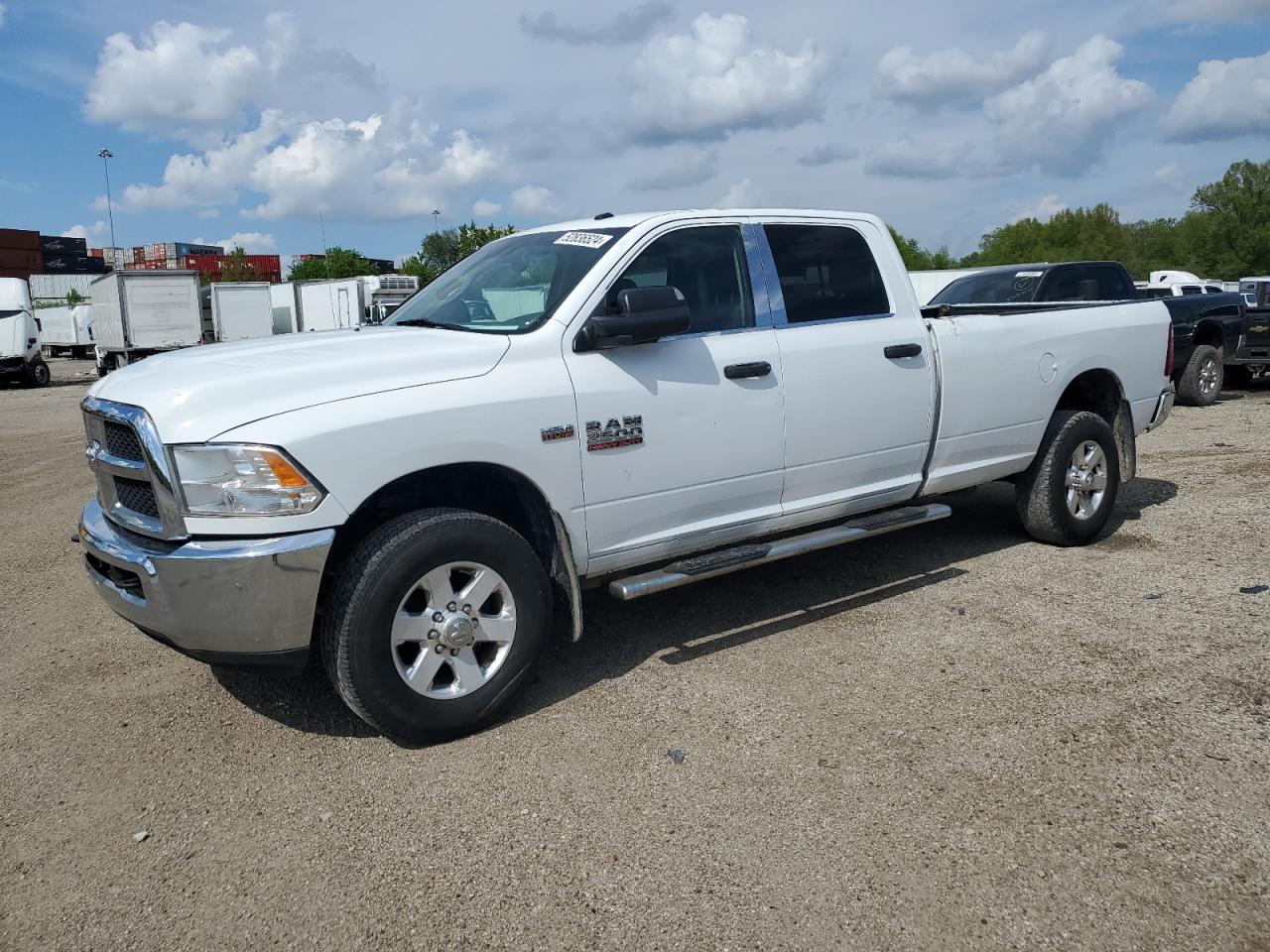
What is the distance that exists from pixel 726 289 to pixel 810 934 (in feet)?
9.40

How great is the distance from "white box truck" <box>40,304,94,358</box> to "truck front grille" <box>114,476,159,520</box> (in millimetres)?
40443

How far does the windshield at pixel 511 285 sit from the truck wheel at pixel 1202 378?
11.4 metres

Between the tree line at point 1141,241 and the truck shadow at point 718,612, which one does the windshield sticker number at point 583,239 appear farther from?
the tree line at point 1141,241

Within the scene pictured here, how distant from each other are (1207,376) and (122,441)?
1367cm

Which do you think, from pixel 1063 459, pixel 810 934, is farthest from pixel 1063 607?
pixel 810 934

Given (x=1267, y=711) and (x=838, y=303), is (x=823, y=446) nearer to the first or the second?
(x=838, y=303)

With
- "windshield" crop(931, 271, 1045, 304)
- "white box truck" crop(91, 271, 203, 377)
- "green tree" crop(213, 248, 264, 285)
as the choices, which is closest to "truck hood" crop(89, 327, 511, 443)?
"windshield" crop(931, 271, 1045, 304)

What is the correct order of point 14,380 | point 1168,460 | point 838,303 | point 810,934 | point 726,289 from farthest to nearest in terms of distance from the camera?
point 14,380 < point 1168,460 < point 838,303 < point 726,289 < point 810,934

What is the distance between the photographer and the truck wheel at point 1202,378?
511 inches

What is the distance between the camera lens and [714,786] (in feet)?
10.9

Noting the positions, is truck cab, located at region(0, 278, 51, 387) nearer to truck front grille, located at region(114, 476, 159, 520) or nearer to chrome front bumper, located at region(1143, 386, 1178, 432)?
truck front grille, located at region(114, 476, 159, 520)

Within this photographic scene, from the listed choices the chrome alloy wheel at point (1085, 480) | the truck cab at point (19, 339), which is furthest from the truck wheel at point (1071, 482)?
the truck cab at point (19, 339)

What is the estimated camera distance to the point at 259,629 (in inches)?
130

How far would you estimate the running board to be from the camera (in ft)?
13.1
